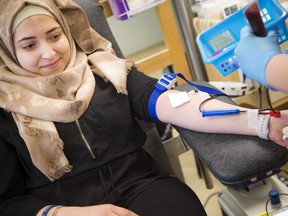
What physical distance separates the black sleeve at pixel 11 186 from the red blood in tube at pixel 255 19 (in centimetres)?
82

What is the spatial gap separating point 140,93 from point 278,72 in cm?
50

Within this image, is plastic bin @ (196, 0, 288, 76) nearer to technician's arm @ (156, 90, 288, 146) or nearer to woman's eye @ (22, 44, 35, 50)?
technician's arm @ (156, 90, 288, 146)

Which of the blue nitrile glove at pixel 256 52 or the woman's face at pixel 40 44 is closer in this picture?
the blue nitrile glove at pixel 256 52

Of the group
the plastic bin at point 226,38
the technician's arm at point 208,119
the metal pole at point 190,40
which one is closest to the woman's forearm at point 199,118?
the technician's arm at point 208,119

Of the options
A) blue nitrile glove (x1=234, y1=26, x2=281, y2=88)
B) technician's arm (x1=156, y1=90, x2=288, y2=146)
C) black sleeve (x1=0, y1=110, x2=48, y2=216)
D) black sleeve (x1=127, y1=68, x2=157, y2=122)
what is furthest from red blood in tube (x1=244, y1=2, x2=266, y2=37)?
black sleeve (x1=0, y1=110, x2=48, y2=216)

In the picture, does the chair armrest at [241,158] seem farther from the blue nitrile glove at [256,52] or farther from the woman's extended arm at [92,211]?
the woman's extended arm at [92,211]

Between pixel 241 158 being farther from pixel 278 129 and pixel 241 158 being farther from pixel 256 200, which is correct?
pixel 256 200

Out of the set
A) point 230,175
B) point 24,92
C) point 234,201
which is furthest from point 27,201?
point 234,201

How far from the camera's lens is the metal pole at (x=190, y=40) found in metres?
1.80

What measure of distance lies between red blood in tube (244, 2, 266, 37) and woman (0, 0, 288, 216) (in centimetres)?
24

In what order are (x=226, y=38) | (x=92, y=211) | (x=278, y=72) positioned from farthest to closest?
(x=226, y=38) → (x=92, y=211) → (x=278, y=72)

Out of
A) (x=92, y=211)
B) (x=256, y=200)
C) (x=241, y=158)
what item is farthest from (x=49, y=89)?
(x=256, y=200)

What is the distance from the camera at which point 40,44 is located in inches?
44.7

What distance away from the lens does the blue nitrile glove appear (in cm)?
88
